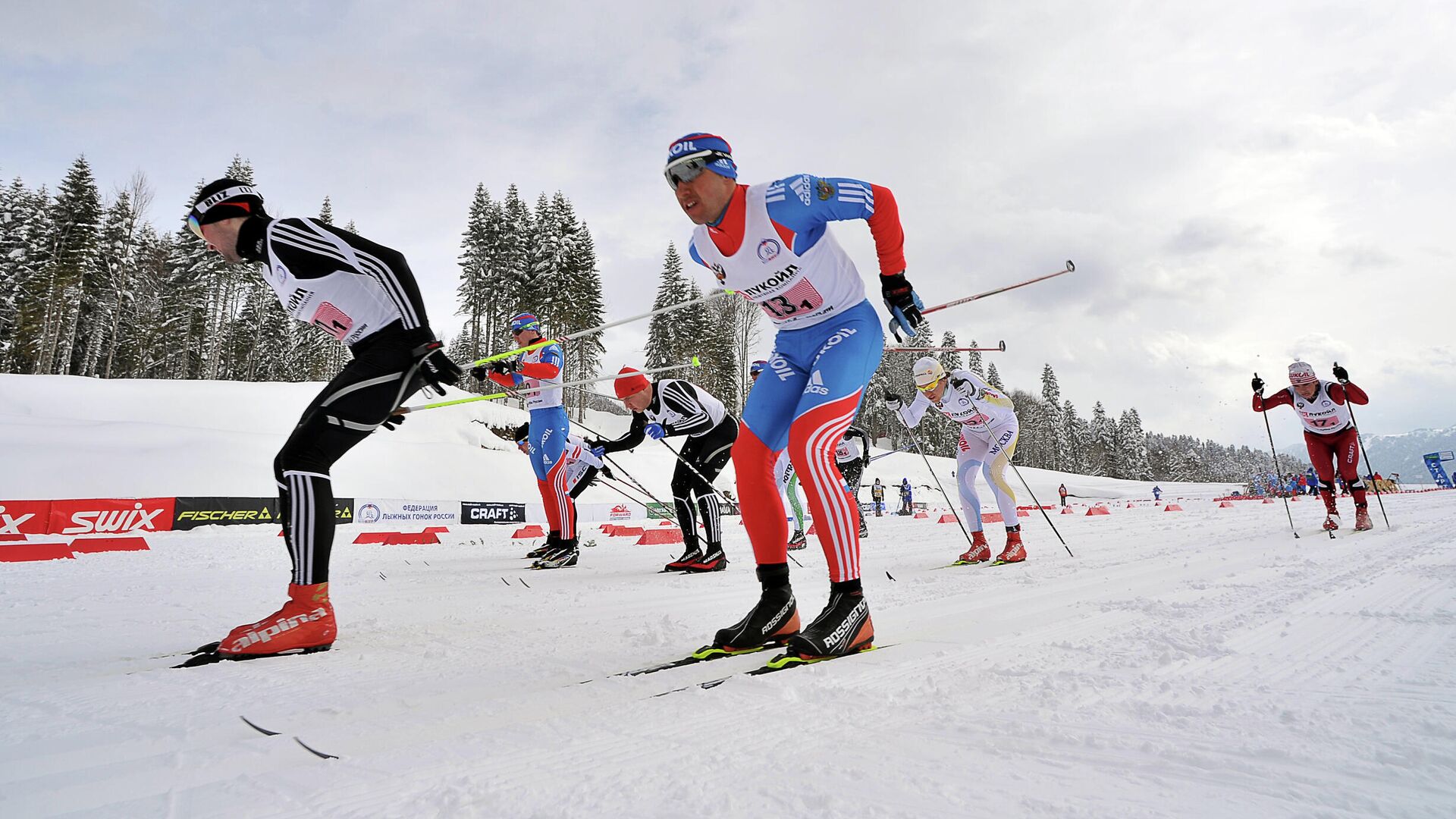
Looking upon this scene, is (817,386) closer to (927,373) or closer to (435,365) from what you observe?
(435,365)

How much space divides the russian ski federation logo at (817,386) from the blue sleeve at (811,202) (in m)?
0.51

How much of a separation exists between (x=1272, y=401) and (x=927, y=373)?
19.4 feet

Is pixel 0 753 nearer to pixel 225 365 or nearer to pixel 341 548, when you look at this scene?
pixel 341 548

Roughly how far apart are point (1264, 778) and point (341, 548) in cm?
951

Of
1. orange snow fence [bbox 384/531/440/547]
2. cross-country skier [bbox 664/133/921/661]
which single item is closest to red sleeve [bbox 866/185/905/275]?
cross-country skier [bbox 664/133/921/661]

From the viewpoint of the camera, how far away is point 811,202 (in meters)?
2.59

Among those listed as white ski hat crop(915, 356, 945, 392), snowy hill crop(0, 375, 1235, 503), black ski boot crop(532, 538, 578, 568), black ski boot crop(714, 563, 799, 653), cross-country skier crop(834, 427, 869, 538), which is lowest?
black ski boot crop(714, 563, 799, 653)

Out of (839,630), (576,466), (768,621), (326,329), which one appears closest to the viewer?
(839,630)

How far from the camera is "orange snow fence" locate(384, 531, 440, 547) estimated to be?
9570mm

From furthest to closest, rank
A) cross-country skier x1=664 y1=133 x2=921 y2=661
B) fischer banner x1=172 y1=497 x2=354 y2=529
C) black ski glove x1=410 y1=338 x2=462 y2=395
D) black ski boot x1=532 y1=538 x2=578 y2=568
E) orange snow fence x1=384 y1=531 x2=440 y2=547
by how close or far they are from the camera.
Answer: fischer banner x1=172 y1=497 x2=354 y2=529, orange snow fence x1=384 y1=531 x2=440 y2=547, black ski boot x1=532 y1=538 x2=578 y2=568, black ski glove x1=410 y1=338 x2=462 y2=395, cross-country skier x1=664 y1=133 x2=921 y2=661

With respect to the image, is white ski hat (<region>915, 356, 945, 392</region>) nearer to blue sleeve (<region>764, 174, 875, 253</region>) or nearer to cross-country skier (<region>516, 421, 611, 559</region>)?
cross-country skier (<region>516, 421, 611, 559</region>)

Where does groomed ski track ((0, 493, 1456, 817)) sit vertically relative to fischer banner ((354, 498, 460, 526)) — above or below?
below

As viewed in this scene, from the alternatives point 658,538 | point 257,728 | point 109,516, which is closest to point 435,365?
point 257,728

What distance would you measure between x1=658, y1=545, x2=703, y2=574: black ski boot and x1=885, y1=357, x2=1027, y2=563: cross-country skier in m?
2.50
